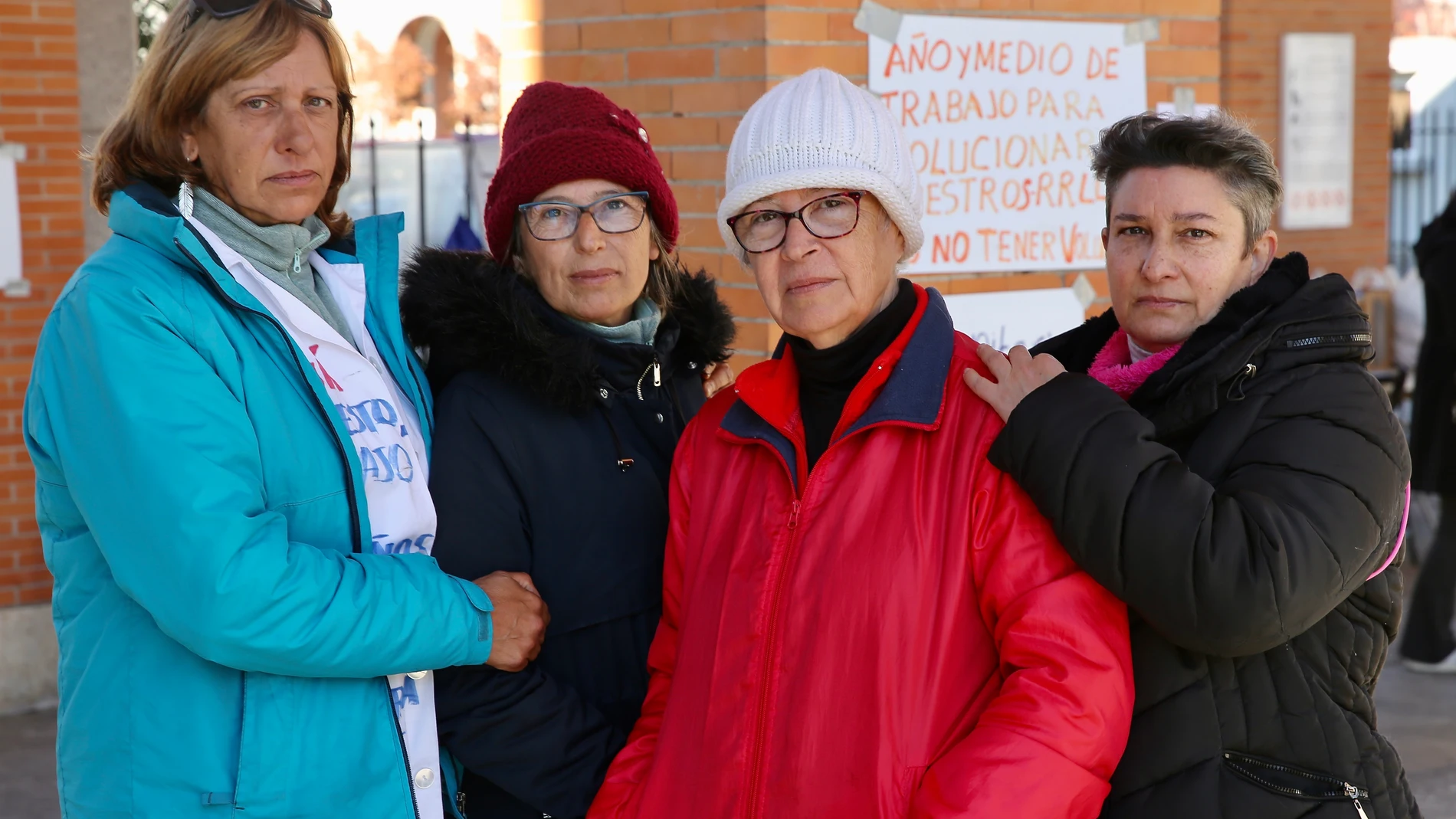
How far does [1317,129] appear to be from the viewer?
10.9 meters

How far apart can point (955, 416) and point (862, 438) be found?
0.14 metres

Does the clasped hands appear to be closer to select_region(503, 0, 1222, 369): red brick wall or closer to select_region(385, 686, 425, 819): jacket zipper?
select_region(385, 686, 425, 819): jacket zipper

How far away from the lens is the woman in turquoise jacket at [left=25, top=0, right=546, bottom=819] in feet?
6.26

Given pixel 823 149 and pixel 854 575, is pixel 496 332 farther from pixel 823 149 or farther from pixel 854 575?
pixel 854 575

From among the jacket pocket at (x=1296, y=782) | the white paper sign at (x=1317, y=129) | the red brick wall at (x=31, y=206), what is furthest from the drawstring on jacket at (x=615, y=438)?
the white paper sign at (x=1317, y=129)

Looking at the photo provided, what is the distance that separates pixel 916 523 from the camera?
1.88m

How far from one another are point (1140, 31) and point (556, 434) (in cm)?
278

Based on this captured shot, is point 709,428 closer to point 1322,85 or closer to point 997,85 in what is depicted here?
point 997,85

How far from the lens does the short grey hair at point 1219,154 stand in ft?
6.82

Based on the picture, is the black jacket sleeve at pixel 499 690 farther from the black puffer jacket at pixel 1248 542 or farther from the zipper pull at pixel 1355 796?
the zipper pull at pixel 1355 796

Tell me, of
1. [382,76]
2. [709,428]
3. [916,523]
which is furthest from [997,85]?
[382,76]

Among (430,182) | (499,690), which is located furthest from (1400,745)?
(430,182)

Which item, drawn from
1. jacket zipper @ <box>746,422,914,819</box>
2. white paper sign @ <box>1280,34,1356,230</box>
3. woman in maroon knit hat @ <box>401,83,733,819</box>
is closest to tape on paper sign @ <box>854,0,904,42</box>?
woman in maroon knit hat @ <box>401,83,733,819</box>

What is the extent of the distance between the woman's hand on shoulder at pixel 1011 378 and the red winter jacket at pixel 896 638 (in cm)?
3
